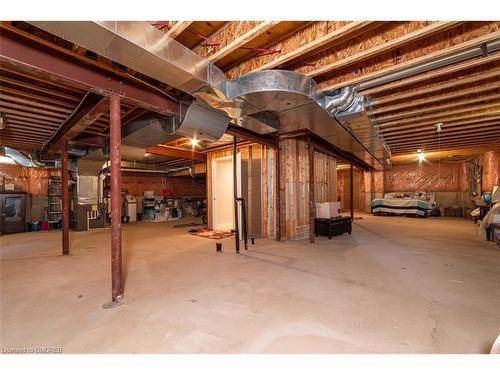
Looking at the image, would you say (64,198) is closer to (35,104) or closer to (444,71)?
(35,104)

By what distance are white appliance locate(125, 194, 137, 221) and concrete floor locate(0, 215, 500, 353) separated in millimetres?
4819

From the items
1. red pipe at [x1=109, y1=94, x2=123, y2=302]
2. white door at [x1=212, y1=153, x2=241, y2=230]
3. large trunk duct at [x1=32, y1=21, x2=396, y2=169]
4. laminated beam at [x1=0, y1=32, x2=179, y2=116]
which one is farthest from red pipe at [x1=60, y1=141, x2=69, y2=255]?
white door at [x1=212, y1=153, x2=241, y2=230]

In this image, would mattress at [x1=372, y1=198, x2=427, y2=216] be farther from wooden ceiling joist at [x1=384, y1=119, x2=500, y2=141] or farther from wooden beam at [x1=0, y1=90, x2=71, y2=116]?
wooden beam at [x1=0, y1=90, x2=71, y2=116]

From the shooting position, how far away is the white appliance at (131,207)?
8711mm

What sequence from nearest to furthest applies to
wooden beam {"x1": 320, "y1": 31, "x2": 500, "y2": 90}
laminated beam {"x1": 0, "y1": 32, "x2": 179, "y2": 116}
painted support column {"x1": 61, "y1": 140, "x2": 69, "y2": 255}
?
laminated beam {"x1": 0, "y1": 32, "x2": 179, "y2": 116}
wooden beam {"x1": 320, "y1": 31, "x2": 500, "y2": 90}
painted support column {"x1": 61, "y1": 140, "x2": 69, "y2": 255}

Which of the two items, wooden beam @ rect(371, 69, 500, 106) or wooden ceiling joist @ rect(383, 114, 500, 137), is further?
wooden ceiling joist @ rect(383, 114, 500, 137)

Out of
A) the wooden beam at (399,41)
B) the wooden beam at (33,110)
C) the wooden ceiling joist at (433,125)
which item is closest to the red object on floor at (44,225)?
the wooden beam at (33,110)

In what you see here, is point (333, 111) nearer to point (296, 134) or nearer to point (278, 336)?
point (296, 134)

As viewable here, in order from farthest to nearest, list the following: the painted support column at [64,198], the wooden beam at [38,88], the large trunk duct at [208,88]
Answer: the painted support column at [64,198] < the wooden beam at [38,88] < the large trunk duct at [208,88]

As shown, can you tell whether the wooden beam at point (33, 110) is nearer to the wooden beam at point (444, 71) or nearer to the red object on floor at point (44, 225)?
the wooden beam at point (444, 71)

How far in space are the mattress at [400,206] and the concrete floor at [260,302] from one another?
569 centimetres

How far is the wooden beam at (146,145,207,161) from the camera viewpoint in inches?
223

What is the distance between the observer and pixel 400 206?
948cm
